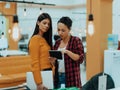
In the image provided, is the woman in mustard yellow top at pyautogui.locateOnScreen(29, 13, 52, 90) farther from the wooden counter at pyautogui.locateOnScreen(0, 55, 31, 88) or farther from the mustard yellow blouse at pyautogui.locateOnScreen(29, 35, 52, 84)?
the wooden counter at pyautogui.locateOnScreen(0, 55, 31, 88)

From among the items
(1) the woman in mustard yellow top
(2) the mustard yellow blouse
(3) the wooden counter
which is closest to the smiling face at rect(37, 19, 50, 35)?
(1) the woman in mustard yellow top

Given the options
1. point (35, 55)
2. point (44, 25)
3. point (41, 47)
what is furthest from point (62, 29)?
point (35, 55)

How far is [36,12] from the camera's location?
1341cm

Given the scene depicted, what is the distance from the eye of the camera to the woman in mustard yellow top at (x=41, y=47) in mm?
2689

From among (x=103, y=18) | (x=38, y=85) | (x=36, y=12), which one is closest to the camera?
(x=38, y=85)

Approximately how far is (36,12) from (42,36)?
35.5 ft

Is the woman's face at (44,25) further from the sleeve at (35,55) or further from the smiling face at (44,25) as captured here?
the sleeve at (35,55)

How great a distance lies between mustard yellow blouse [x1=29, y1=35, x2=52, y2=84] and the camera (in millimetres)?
2686

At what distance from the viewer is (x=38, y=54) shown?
2.70 metres

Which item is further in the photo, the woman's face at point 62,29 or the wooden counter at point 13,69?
the wooden counter at point 13,69

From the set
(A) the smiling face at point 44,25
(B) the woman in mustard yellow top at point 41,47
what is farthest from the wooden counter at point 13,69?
(A) the smiling face at point 44,25

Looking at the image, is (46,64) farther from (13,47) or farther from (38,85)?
(13,47)

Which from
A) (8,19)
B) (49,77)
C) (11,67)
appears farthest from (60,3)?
(49,77)

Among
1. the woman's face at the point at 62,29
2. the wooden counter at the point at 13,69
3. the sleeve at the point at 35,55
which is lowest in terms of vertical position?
the wooden counter at the point at 13,69
